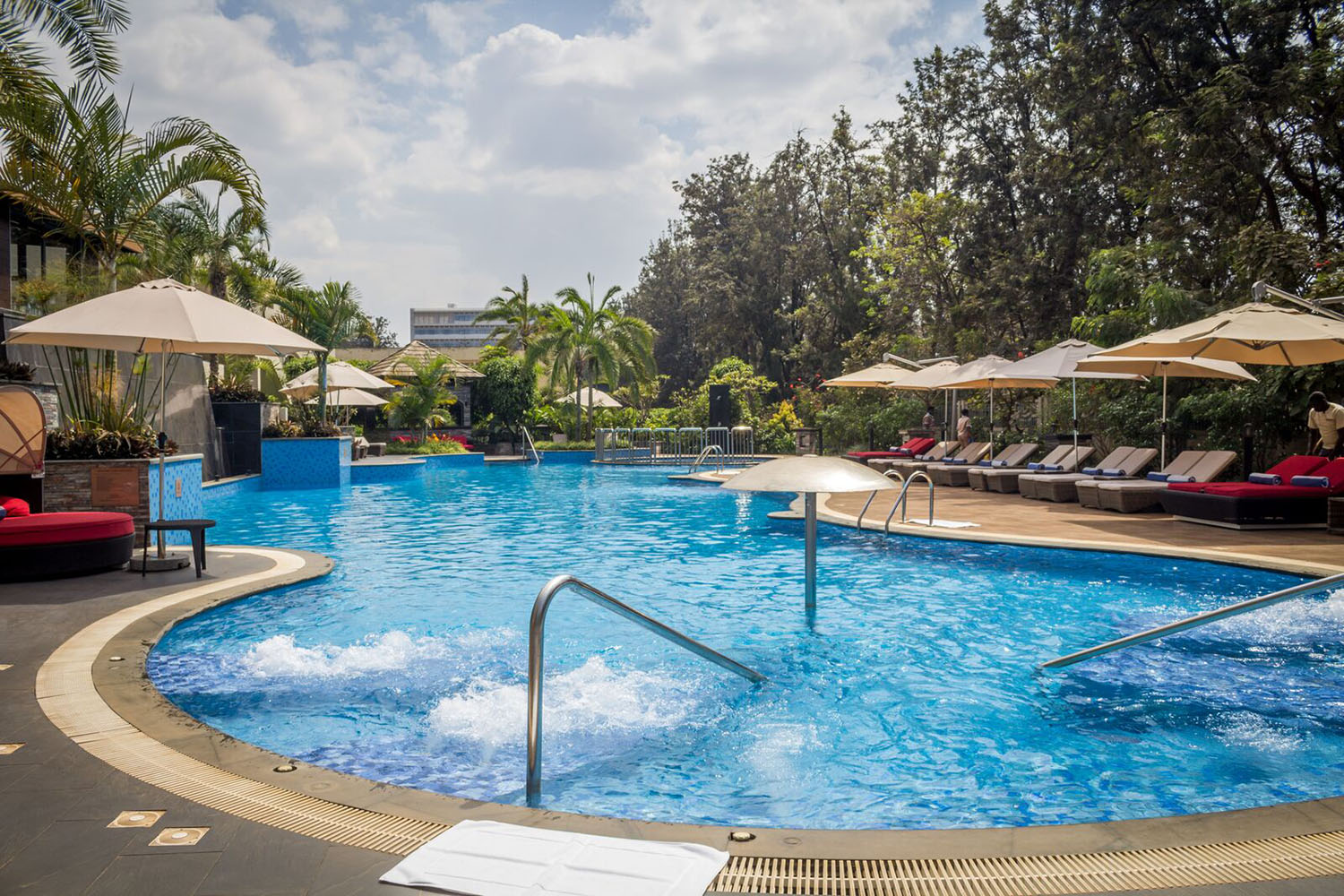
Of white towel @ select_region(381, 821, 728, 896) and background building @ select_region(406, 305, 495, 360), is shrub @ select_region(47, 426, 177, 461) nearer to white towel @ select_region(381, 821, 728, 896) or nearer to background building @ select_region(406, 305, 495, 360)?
white towel @ select_region(381, 821, 728, 896)

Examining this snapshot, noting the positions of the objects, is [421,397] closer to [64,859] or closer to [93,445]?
[93,445]

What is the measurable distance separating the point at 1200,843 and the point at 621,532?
1036 cm

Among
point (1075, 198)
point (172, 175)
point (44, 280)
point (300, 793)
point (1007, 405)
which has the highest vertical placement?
point (1075, 198)

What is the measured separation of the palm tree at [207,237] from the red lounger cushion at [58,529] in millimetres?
15427

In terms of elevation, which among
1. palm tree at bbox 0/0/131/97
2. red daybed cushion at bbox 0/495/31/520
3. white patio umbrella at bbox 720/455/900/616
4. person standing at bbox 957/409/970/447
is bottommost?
red daybed cushion at bbox 0/495/31/520

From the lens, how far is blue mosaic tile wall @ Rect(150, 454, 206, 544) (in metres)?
9.87

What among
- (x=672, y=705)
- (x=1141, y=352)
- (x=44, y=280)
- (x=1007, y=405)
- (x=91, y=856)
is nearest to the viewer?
(x=91, y=856)

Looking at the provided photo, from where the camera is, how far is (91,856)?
280 cm

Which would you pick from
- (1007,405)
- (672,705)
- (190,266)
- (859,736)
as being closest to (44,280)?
(190,266)

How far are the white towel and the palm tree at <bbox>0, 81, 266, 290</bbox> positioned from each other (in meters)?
11.2

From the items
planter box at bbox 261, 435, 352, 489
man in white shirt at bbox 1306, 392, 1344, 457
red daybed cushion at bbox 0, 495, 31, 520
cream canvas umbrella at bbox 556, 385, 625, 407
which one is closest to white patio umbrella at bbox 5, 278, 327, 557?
red daybed cushion at bbox 0, 495, 31, 520

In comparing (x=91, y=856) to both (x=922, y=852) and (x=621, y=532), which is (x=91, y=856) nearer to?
(x=922, y=852)

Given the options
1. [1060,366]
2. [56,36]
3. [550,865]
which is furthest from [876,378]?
[550,865]

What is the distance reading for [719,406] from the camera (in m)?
29.1
